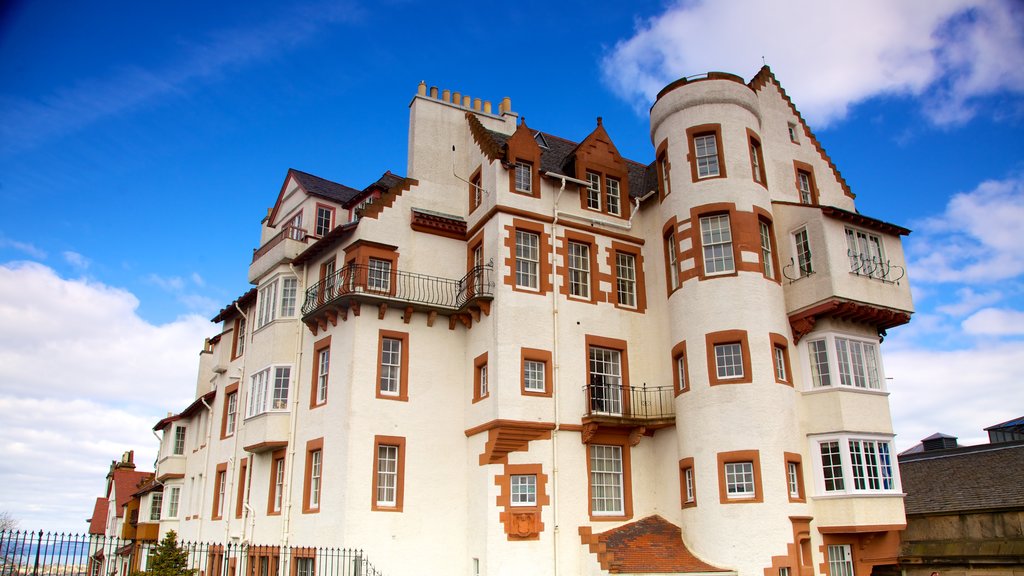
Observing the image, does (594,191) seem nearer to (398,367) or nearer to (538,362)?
(538,362)

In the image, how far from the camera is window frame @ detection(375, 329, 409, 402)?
88.0ft

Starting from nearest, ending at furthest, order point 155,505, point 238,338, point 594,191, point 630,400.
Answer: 1. point 630,400
2. point 594,191
3. point 238,338
4. point 155,505

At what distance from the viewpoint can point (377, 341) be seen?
27.2 meters

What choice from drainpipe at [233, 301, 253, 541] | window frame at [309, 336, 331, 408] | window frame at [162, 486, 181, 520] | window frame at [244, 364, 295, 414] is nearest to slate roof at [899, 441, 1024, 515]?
window frame at [309, 336, 331, 408]

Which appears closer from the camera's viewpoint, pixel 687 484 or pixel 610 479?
pixel 687 484

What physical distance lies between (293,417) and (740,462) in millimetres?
16050

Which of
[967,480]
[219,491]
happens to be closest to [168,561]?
[219,491]

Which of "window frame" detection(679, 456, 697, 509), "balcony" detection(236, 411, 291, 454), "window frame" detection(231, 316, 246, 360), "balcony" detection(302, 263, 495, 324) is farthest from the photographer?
"window frame" detection(231, 316, 246, 360)

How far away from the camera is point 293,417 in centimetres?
2912

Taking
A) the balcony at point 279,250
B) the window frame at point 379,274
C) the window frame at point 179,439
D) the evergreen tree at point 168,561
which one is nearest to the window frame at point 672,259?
the window frame at point 379,274

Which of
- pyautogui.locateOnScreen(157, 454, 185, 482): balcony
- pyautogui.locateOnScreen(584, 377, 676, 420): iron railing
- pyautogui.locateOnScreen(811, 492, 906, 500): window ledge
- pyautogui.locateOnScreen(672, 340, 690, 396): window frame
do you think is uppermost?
pyautogui.locateOnScreen(672, 340, 690, 396): window frame

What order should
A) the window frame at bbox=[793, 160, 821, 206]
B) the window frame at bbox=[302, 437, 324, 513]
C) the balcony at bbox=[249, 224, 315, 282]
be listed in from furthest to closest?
the balcony at bbox=[249, 224, 315, 282]
the window frame at bbox=[793, 160, 821, 206]
the window frame at bbox=[302, 437, 324, 513]

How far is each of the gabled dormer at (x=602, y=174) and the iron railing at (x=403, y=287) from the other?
5282mm

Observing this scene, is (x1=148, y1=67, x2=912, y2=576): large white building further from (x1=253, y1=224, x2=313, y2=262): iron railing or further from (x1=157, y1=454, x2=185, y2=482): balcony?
(x1=157, y1=454, x2=185, y2=482): balcony
